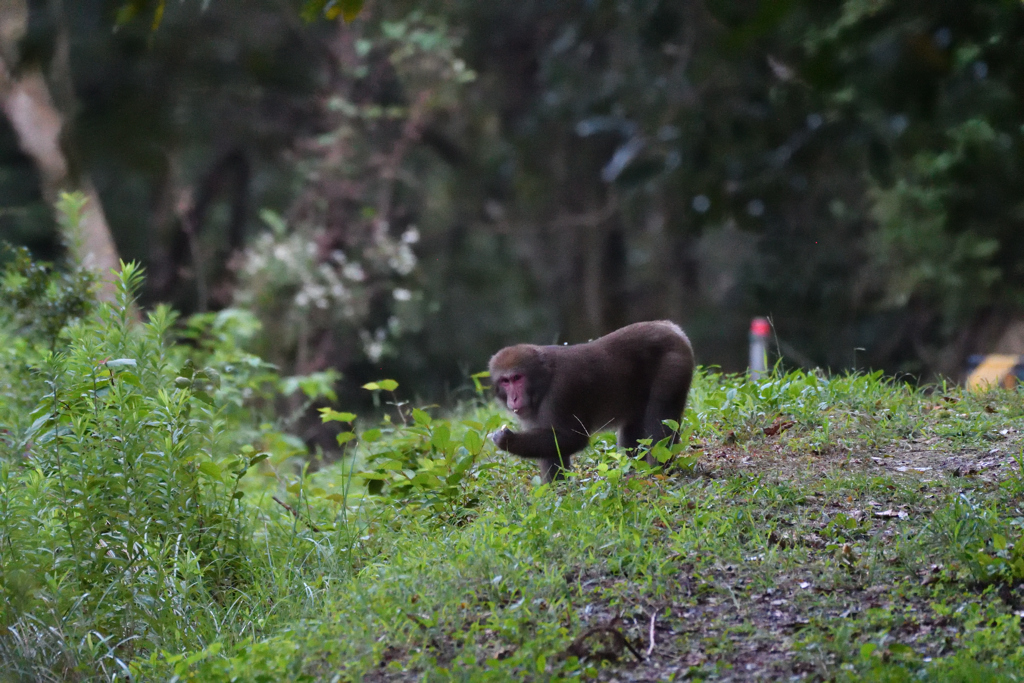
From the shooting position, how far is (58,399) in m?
5.05

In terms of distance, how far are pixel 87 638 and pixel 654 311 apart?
44.0 feet

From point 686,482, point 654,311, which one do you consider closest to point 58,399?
point 686,482

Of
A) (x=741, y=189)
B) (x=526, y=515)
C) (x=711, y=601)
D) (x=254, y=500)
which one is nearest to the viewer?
(x=711, y=601)

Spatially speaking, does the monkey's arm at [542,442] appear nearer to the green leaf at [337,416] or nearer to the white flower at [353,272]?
the green leaf at [337,416]

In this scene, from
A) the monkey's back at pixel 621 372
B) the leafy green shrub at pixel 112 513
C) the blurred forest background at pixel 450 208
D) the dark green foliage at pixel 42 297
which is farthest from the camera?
the blurred forest background at pixel 450 208

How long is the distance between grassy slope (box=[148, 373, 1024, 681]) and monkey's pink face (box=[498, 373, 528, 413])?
0.35m

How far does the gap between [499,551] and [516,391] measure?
1.21 metres

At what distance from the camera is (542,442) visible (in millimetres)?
5352

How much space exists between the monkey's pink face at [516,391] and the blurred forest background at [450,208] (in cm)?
339

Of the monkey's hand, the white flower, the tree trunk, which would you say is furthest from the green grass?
the white flower

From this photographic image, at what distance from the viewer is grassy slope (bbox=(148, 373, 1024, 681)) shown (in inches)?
147

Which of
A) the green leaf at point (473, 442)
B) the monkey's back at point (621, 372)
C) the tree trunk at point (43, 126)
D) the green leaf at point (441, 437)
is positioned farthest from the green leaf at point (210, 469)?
the tree trunk at point (43, 126)

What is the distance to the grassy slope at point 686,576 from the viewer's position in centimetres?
374

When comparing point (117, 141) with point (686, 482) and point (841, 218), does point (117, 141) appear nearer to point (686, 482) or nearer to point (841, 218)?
point (686, 482)
